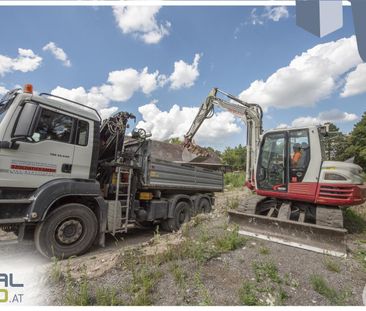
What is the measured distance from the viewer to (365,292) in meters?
2.74

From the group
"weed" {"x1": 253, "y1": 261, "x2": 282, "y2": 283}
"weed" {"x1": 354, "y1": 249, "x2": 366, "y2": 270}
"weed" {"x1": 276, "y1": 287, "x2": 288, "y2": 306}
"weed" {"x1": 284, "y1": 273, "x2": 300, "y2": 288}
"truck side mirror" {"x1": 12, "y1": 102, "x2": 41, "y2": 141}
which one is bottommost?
"weed" {"x1": 276, "y1": 287, "x2": 288, "y2": 306}

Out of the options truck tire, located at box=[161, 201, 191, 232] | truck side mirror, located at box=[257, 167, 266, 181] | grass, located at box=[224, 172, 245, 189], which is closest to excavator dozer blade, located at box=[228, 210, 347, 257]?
truck side mirror, located at box=[257, 167, 266, 181]

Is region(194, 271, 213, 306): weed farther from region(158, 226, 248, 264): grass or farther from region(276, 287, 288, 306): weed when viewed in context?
region(276, 287, 288, 306): weed

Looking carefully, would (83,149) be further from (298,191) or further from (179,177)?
(298,191)

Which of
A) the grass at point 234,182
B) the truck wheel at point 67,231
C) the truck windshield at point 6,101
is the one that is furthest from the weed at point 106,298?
the grass at point 234,182

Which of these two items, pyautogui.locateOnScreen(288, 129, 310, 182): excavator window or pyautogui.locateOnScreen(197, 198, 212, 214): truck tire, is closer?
pyautogui.locateOnScreen(288, 129, 310, 182): excavator window

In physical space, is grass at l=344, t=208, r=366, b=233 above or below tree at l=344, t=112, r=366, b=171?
below

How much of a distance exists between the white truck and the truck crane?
87.1 inches

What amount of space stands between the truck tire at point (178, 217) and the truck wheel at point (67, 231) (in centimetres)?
223

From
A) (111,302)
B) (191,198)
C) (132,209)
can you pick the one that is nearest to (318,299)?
(111,302)

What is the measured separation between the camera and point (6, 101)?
148 inches

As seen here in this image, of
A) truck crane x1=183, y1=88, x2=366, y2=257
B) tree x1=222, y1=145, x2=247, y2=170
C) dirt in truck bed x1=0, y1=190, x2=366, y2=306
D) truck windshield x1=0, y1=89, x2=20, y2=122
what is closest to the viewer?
dirt in truck bed x1=0, y1=190, x2=366, y2=306

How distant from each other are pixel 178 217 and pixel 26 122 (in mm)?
4204

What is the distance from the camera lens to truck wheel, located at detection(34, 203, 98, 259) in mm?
3699
